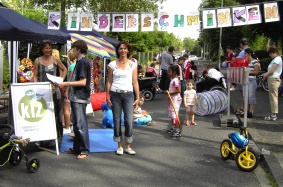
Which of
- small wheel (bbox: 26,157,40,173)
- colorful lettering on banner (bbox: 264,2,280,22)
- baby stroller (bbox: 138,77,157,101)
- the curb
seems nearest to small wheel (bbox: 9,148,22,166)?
small wheel (bbox: 26,157,40,173)

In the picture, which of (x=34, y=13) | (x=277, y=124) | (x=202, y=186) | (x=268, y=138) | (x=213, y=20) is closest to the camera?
(x=202, y=186)

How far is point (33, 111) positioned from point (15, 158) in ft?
2.82

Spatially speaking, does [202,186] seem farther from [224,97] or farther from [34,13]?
[34,13]

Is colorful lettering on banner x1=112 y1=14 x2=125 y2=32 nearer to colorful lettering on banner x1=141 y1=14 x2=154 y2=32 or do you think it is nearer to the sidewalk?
colorful lettering on banner x1=141 y1=14 x2=154 y2=32

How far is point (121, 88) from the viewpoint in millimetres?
5867

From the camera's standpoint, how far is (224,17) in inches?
401

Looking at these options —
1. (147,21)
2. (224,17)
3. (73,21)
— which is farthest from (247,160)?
(73,21)

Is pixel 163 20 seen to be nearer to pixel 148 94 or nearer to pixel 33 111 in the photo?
pixel 148 94

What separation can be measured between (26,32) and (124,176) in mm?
3797

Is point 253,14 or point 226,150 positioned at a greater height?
point 253,14

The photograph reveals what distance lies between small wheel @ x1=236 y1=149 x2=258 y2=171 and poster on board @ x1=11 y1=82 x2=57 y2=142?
2.98m

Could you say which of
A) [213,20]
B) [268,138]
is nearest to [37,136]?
[268,138]

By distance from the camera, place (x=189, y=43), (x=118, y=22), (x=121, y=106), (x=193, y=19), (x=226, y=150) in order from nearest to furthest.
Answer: (x=226, y=150) < (x=121, y=106) < (x=193, y=19) < (x=118, y=22) < (x=189, y=43)

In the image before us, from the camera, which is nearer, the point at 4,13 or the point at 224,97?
the point at 4,13
